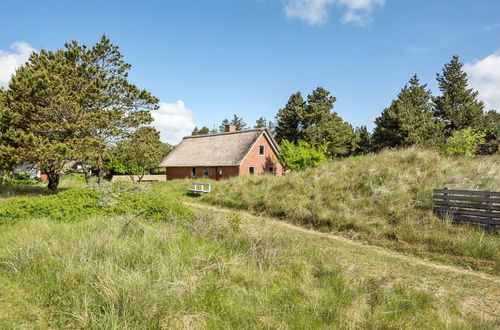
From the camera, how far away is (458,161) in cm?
1301

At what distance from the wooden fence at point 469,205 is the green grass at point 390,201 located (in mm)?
379

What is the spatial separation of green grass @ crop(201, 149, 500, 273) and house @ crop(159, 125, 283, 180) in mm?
14044

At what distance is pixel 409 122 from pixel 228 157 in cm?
2451

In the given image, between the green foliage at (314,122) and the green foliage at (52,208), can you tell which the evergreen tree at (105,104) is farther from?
the green foliage at (314,122)

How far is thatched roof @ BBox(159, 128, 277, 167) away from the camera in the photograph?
103 ft

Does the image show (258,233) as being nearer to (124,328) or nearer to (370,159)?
(124,328)

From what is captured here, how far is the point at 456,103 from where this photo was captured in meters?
42.5

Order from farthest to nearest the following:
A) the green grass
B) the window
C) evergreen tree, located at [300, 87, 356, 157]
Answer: evergreen tree, located at [300, 87, 356, 157], the window, the green grass

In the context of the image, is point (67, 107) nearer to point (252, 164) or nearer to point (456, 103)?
point (252, 164)

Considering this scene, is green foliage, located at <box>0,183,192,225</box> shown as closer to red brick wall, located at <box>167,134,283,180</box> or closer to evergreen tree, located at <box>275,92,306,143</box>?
red brick wall, located at <box>167,134,283,180</box>

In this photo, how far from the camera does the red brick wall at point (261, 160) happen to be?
3092 cm

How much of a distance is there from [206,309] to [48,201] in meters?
7.83

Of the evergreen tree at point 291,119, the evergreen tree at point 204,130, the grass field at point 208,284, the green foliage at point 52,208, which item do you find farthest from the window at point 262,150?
the evergreen tree at point 204,130

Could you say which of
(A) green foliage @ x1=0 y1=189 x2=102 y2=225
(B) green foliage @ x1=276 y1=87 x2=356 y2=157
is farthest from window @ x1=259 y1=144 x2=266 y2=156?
(A) green foliage @ x1=0 y1=189 x2=102 y2=225
